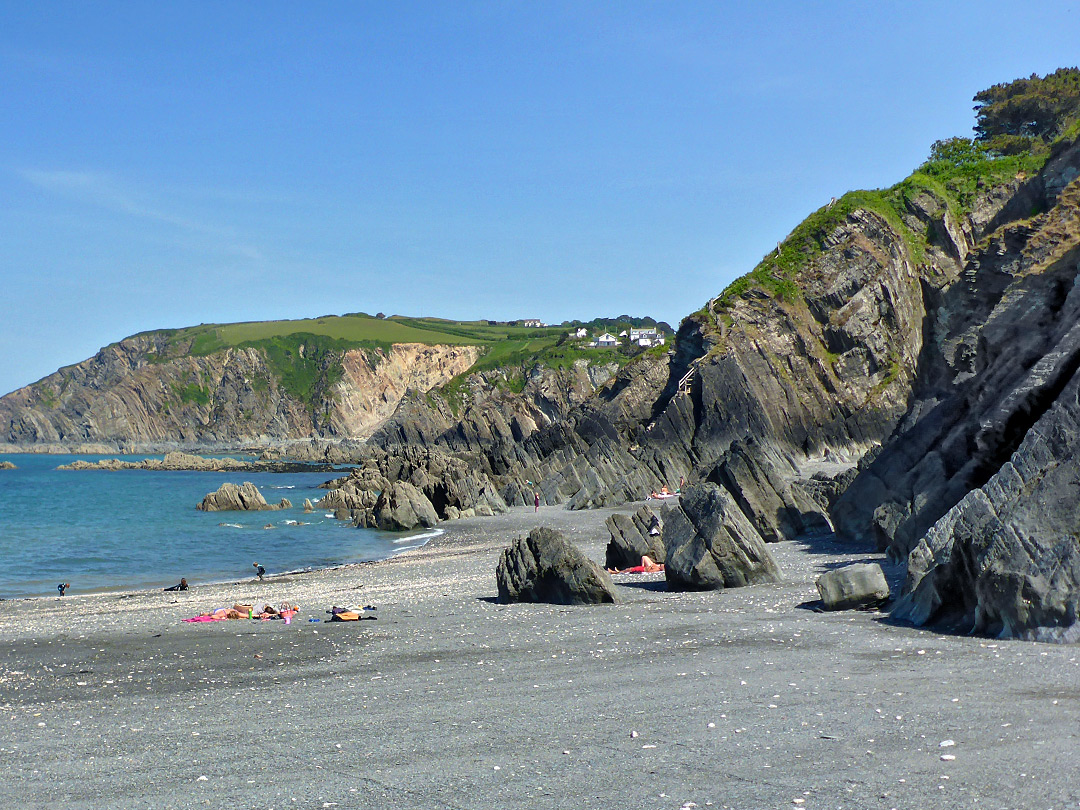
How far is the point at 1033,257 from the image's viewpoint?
2447cm

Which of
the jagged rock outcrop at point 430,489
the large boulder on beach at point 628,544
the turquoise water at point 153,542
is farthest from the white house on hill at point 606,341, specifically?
the large boulder on beach at point 628,544

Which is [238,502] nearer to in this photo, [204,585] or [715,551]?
[204,585]

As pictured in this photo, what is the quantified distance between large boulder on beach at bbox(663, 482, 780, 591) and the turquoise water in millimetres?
18050

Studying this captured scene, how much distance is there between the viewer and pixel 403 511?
47781 mm

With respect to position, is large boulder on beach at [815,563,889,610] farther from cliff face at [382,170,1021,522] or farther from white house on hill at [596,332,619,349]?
white house on hill at [596,332,619,349]

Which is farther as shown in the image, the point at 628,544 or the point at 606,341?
the point at 606,341

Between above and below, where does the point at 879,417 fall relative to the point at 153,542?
above

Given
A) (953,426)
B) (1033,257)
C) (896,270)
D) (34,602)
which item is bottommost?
(34,602)

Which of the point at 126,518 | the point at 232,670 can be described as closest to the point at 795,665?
the point at 232,670

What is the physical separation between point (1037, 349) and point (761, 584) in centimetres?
686

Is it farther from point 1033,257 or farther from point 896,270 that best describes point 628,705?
point 896,270

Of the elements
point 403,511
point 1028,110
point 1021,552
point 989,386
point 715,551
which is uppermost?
point 1028,110

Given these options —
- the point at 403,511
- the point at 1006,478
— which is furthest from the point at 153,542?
the point at 1006,478

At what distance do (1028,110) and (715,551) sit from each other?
277 ft
